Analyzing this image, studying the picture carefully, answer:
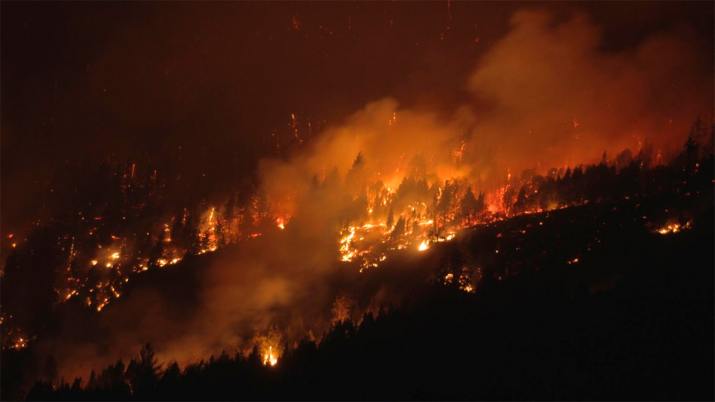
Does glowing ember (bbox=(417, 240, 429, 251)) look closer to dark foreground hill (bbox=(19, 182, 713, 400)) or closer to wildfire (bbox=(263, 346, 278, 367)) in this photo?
dark foreground hill (bbox=(19, 182, 713, 400))

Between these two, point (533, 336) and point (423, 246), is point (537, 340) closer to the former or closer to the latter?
point (533, 336)

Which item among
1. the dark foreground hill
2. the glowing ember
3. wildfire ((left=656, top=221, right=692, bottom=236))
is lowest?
the dark foreground hill

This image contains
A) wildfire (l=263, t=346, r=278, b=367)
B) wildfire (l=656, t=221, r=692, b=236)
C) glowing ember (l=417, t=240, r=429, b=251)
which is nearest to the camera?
wildfire (l=656, t=221, r=692, b=236)

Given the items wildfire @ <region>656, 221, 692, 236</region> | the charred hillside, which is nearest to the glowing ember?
the charred hillside

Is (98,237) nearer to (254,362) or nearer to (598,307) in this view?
(254,362)

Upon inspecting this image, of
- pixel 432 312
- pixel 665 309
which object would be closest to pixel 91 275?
pixel 432 312

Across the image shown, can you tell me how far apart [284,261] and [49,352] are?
203 ft

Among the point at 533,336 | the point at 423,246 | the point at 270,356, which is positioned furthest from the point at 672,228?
the point at 270,356

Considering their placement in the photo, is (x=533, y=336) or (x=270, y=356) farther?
(x=270, y=356)

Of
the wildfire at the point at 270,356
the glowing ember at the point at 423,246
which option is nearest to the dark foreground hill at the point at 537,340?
the wildfire at the point at 270,356

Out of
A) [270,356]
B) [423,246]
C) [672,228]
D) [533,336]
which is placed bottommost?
[533,336]

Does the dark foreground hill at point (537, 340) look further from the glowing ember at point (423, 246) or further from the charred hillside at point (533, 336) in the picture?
the glowing ember at point (423, 246)

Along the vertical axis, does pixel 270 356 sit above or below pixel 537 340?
above

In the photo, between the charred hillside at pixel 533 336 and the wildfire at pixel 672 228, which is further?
the wildfire at pixel 672 228
